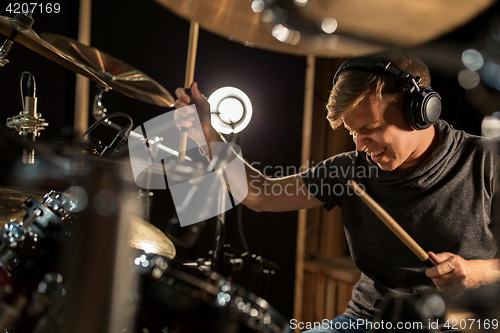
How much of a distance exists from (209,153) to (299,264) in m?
1.35

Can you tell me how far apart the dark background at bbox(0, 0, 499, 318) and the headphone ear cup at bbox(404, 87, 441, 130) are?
1.55ft

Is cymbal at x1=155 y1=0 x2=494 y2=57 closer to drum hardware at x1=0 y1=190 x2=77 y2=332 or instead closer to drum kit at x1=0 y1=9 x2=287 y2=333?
drum kit at x1=0 y1=9 x2=287 y2=333

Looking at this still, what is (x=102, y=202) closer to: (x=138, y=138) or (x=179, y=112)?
(x=179, y=112)

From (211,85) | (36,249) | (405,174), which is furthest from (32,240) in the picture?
(211,85)

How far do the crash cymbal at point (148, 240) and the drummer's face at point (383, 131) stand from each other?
60 cm

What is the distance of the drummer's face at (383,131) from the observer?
2.96ft

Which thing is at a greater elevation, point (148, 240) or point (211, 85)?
point (211, 85)

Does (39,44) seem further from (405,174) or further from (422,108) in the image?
(405,174)

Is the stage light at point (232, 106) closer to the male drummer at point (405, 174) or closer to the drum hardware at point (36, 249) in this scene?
the male drummer at point (405, 174)

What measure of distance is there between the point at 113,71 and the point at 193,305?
40.6 inches

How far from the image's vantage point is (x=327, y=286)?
199cm

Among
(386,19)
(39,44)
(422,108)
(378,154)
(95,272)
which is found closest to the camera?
(95,272)

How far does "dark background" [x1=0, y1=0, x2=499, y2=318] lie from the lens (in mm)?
1525

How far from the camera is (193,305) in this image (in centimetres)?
50
